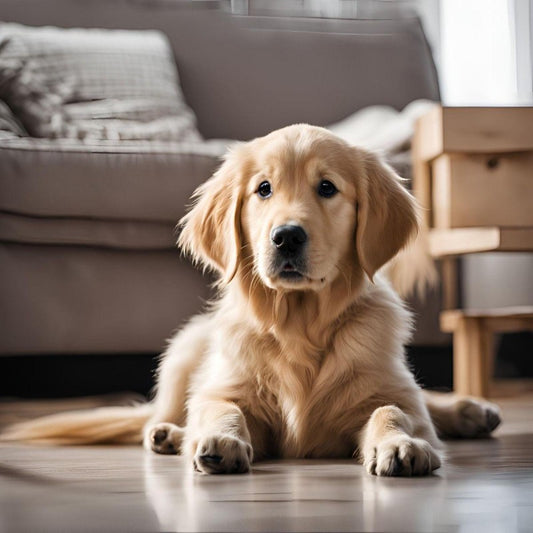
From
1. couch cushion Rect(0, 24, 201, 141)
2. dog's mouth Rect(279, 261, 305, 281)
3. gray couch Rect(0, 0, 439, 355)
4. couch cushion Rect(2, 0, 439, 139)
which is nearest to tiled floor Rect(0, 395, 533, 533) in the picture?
dog's mouth Rect(279, 261, 305, 281)

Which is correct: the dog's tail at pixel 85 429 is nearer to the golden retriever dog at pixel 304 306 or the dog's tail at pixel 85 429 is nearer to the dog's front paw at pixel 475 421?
the golden retriever dog at pixel 304 306

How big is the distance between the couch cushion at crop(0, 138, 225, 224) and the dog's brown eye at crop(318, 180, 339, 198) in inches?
39.0

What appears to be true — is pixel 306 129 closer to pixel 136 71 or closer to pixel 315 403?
pixel 315 403

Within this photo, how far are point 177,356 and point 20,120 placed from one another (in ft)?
4.27

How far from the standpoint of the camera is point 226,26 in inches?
155

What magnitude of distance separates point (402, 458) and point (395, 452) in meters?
0.02

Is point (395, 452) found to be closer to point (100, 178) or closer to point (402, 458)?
point (402, 458)

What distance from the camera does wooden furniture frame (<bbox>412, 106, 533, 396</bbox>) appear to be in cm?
256

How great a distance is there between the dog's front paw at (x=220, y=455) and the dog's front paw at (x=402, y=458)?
217 mm

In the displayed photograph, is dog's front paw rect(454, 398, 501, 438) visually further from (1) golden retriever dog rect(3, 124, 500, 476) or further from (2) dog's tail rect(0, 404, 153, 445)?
(2) dog's tail rect(0, 404, 153, 445)

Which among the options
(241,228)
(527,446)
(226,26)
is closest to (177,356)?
(241,228)

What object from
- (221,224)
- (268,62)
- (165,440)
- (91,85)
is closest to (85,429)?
(165,440)

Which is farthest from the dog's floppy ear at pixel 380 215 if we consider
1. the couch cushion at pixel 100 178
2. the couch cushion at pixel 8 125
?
the couch cushion at pixel 8 125

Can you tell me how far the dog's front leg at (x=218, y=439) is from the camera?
1.40 metres
